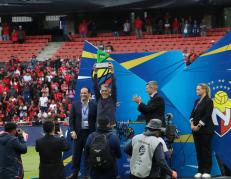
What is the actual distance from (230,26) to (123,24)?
5.56 meters

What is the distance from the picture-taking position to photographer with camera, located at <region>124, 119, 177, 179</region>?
1118 centimetres

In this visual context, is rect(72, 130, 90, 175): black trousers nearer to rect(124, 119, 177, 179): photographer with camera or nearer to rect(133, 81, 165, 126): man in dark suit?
rect(133, 81, 165, 126): man in dark suit

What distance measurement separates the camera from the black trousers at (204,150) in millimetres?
13808

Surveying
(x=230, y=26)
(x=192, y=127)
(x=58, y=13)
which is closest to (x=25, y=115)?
(x=58, y=13)

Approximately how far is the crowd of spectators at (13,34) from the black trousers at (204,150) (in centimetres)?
2779

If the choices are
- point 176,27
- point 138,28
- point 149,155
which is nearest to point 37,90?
point 138,28

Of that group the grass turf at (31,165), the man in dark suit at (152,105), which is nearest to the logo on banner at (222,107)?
the man in dark suit at (152,105)

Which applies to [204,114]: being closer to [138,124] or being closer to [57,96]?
[138,124]

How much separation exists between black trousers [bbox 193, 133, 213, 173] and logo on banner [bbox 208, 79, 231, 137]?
43 cm

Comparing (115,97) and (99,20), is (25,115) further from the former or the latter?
(115,97)

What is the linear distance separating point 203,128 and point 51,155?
306cm

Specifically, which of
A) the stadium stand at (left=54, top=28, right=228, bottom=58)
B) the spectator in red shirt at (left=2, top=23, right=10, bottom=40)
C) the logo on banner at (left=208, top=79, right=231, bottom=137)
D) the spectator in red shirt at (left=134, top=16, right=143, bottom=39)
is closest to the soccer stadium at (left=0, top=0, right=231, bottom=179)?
the logo on banner at (left=208, top=79, right=231, bottom=137)

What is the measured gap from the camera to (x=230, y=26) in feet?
131

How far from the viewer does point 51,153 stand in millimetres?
11969
